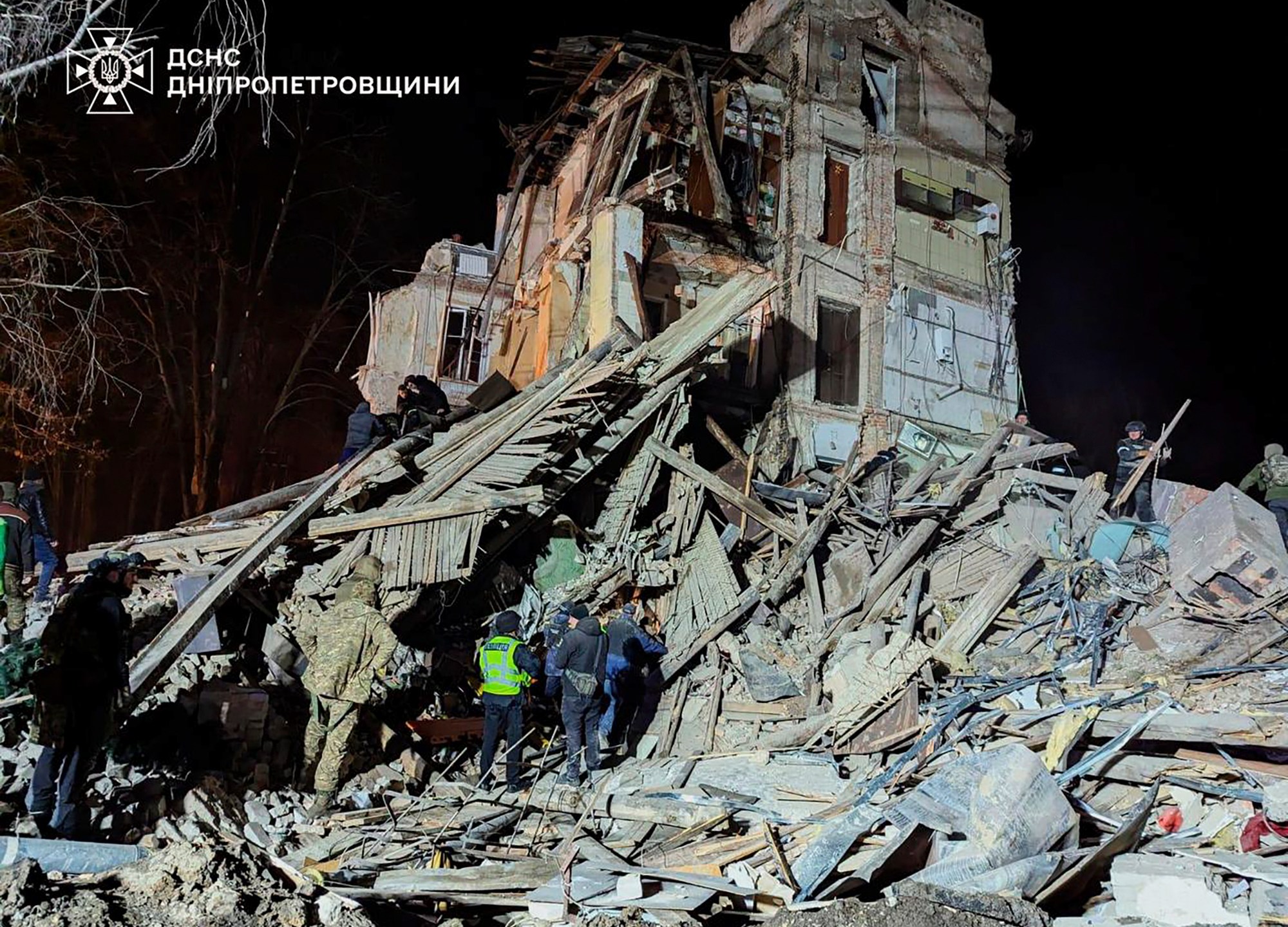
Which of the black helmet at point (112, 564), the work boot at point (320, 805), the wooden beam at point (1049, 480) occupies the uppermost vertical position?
the wooden beam at point (1049, 480)

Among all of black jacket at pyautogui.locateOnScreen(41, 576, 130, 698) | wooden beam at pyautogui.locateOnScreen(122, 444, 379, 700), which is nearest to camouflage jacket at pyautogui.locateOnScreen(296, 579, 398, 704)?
wooden beam at pyautogui.locateOnScreen(122, 444, 379, 700)

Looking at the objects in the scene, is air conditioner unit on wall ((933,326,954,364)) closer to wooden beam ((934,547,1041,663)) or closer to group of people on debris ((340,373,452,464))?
wooden beam ((934,547,1041,663))

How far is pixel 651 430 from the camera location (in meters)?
13.4

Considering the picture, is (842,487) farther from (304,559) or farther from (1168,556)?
(304,559)

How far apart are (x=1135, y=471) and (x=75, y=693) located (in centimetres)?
1277

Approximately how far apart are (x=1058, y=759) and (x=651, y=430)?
8.09 metres

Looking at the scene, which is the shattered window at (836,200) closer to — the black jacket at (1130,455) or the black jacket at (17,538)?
the black jacket at (1130,455)

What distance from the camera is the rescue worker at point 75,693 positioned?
5438 millimetres

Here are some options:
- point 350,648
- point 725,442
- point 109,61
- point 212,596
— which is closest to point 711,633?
point 725,442

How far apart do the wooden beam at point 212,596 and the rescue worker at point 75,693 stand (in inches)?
35.4

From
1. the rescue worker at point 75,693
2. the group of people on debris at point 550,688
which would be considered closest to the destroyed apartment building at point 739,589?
the rescue worker at point 75,693

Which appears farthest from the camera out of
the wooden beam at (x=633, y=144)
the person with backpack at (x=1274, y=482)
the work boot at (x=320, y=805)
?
the wooden beam at (x=633, y=144)

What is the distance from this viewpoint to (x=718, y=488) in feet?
43.9

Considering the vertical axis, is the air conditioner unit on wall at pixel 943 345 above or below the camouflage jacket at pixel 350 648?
above
